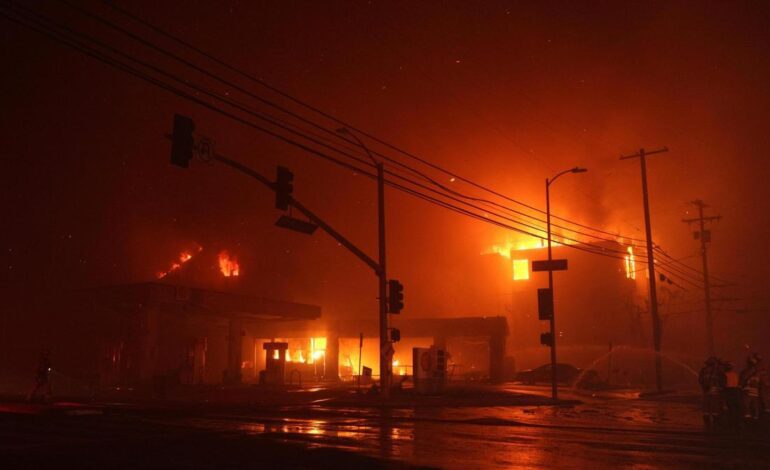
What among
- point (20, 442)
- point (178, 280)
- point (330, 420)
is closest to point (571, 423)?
point (330, 420)

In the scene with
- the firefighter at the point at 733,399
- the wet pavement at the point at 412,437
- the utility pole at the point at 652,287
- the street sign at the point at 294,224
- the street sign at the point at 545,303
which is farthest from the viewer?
the utility pole at the point at 652,287

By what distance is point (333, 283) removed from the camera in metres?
84.6

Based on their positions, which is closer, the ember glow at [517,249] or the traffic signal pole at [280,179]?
the traffic signal pole at [280,179]

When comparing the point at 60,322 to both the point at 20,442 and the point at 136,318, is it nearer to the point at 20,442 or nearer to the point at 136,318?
the point at 136,318

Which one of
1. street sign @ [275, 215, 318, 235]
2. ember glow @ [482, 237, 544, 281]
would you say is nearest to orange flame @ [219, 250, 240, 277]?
ember glow @ [482, 237, 544, 281]

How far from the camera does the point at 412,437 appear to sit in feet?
44.4

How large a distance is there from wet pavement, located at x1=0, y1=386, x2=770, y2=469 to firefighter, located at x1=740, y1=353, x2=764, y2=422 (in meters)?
1.21

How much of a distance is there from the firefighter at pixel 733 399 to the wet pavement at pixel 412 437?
37 centimetres

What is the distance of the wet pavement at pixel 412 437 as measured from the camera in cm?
1044

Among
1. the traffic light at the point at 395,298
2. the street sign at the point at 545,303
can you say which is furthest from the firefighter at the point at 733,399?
the traffic light at the point at 395,298

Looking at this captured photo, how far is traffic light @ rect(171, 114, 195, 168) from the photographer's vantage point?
13.8 m

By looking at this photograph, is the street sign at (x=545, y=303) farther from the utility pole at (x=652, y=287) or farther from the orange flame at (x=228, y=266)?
the orange flame at (x=228, y=266)

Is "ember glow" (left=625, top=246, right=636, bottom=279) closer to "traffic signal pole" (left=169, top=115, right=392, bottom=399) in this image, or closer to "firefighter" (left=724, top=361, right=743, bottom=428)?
"traffic signal pole" (left=169, top=115, right=392, bottom=399)

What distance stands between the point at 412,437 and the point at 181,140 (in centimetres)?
771
